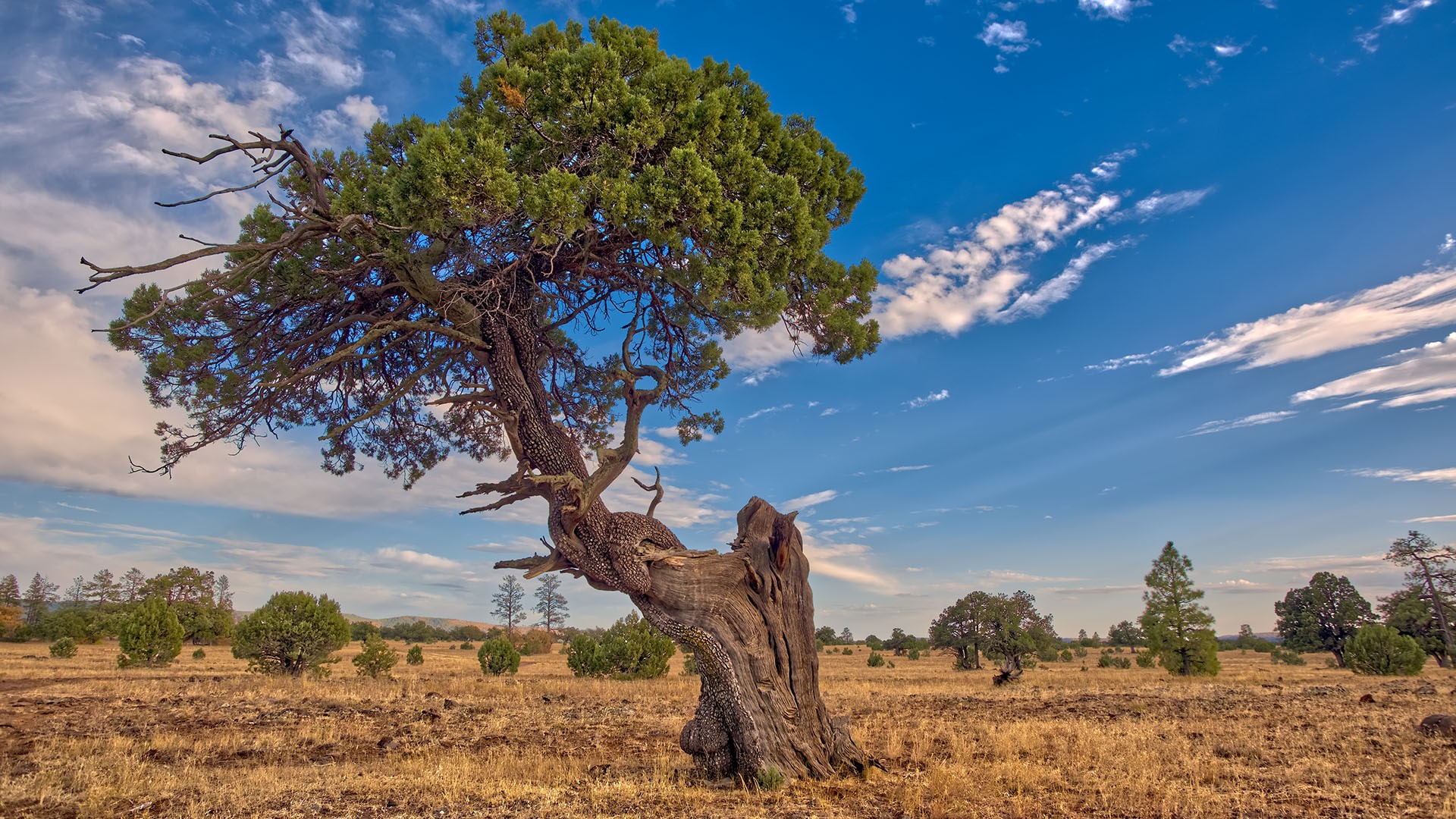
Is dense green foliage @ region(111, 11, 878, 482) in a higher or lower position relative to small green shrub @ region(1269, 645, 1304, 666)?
higher

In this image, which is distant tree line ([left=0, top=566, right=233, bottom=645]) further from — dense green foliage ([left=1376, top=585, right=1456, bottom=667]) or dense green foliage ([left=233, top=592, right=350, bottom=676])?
dense green foliage ([left=1376, top=585, right=1456, bottom=667])

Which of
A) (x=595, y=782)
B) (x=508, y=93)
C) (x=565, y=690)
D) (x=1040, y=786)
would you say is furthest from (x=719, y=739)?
(x=565, y=690)

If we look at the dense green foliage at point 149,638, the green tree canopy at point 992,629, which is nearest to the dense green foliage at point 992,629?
the green tree canopy at point 992,629

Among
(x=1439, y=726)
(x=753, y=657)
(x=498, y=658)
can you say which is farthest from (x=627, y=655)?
(x=1439, y=726)

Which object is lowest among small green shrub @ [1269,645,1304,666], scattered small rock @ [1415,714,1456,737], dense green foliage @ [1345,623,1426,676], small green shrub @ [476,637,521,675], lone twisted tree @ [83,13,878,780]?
small green shrub @ [1269,645,1304,666]

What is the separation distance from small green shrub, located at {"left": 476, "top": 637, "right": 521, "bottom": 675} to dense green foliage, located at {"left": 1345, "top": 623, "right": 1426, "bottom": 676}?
3660 centimetres

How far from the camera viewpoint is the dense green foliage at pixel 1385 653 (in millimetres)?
28016

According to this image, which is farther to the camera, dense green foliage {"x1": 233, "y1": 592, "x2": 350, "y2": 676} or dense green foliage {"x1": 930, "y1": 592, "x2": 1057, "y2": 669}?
dense green foliage {"x1": 930, "y1": 592, "x2": 1057, "y2": 669}

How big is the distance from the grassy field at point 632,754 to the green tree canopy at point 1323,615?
102 feet

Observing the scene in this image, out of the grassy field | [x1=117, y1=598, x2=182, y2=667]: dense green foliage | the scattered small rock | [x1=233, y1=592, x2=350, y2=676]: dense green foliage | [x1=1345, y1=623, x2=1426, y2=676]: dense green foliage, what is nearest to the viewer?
the grassy field

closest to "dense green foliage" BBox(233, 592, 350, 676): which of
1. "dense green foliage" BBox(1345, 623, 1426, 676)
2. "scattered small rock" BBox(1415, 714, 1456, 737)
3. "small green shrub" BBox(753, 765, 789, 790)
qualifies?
"small green shrub" BBox(753, 765, 789, 790)

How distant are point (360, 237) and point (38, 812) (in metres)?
6.49

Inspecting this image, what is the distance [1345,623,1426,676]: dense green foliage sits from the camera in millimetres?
28016

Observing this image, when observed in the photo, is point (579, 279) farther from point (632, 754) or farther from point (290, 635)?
point (290, 635)
